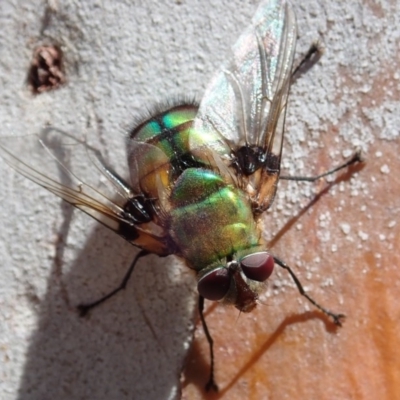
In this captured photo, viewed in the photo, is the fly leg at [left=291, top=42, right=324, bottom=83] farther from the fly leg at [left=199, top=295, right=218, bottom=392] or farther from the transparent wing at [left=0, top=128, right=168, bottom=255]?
the fly leg at [left=199, top=295, right=218, bottom=392]

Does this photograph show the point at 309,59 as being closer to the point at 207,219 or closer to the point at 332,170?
the point at 332,170

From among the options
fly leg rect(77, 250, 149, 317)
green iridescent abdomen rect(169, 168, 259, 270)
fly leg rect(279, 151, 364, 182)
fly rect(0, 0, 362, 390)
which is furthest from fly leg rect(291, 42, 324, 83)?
fly leg rect(77, 250, 149, 317)

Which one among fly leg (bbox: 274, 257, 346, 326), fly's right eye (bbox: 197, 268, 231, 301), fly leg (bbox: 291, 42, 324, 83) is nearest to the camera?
fly's right eye (bbox: 197, 268, 231, 301)

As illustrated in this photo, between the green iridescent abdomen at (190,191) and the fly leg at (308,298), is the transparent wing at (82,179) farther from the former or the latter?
the fly leg at (308,298)

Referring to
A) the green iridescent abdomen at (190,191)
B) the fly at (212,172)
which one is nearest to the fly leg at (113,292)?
the fly at (212,172)

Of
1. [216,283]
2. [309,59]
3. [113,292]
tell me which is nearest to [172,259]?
[113,292]

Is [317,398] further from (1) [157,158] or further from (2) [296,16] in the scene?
(2) [296,16]

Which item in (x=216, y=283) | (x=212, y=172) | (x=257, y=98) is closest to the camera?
(x=216, y=283)
